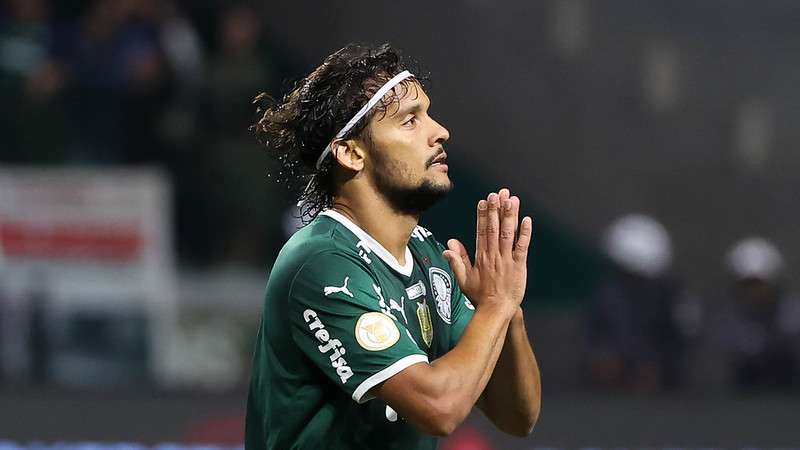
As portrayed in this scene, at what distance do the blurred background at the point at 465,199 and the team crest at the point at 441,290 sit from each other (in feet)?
14.2

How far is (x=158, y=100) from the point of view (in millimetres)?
9555

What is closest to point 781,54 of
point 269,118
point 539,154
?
point 539,154

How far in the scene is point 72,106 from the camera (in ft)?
30.5

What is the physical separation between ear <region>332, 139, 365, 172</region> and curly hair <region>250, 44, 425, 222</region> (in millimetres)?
24

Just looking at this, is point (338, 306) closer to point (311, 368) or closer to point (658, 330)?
point (311, 368)

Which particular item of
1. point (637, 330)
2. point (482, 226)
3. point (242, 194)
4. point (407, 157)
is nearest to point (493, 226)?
point (482, 226)

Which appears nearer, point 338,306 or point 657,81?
point 338,306

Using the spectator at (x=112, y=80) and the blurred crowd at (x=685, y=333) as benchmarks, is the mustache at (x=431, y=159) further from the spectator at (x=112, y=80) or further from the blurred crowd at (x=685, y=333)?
the spectator at (x=112, y=80)

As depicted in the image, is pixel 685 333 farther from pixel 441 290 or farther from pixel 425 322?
pixel 425 322

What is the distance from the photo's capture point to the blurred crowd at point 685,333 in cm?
903

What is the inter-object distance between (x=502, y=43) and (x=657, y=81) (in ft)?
3.91

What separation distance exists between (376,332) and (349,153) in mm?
529

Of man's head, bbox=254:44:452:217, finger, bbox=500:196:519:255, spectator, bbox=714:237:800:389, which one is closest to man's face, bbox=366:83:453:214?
man's head, bbox=254:44:452:217

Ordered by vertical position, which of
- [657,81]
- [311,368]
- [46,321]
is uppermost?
[657,81]
